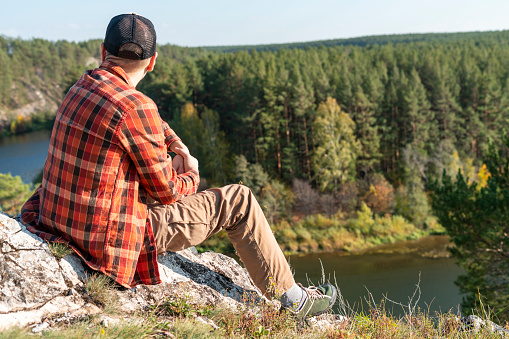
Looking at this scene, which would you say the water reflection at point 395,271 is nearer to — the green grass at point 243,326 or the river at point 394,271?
the river at point 394,271

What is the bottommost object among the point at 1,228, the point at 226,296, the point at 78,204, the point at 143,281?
Answer: the point at 226,296

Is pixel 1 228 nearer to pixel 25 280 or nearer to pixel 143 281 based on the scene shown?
pixel 25 280

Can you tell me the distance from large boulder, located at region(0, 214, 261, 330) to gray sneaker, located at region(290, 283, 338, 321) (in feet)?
1.29

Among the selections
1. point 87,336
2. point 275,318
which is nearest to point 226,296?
point 275,318

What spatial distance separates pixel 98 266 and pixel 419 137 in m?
33.6

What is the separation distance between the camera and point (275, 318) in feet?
9.17

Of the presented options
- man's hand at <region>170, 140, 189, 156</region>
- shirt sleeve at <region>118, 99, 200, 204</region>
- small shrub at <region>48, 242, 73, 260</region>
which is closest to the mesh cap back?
shirt sleeve at <region>118, 99, 200, 204</region>

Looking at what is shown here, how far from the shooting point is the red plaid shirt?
Answer: 2.38m

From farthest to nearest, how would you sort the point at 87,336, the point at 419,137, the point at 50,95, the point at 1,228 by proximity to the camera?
the point at 50,95, the point at 419,137, the point at 1,228, the point at 87,336

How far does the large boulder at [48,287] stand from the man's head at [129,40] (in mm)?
1188

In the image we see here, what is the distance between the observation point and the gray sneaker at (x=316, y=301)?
294 cm

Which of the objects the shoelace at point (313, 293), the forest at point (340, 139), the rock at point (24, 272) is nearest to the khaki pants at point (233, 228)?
the shoelace at point (313, 293)

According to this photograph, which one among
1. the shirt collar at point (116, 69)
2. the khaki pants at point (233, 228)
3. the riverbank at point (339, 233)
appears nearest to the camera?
the shirt collar at point (116, 69)

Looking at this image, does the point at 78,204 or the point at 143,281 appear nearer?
the point at 78,204
